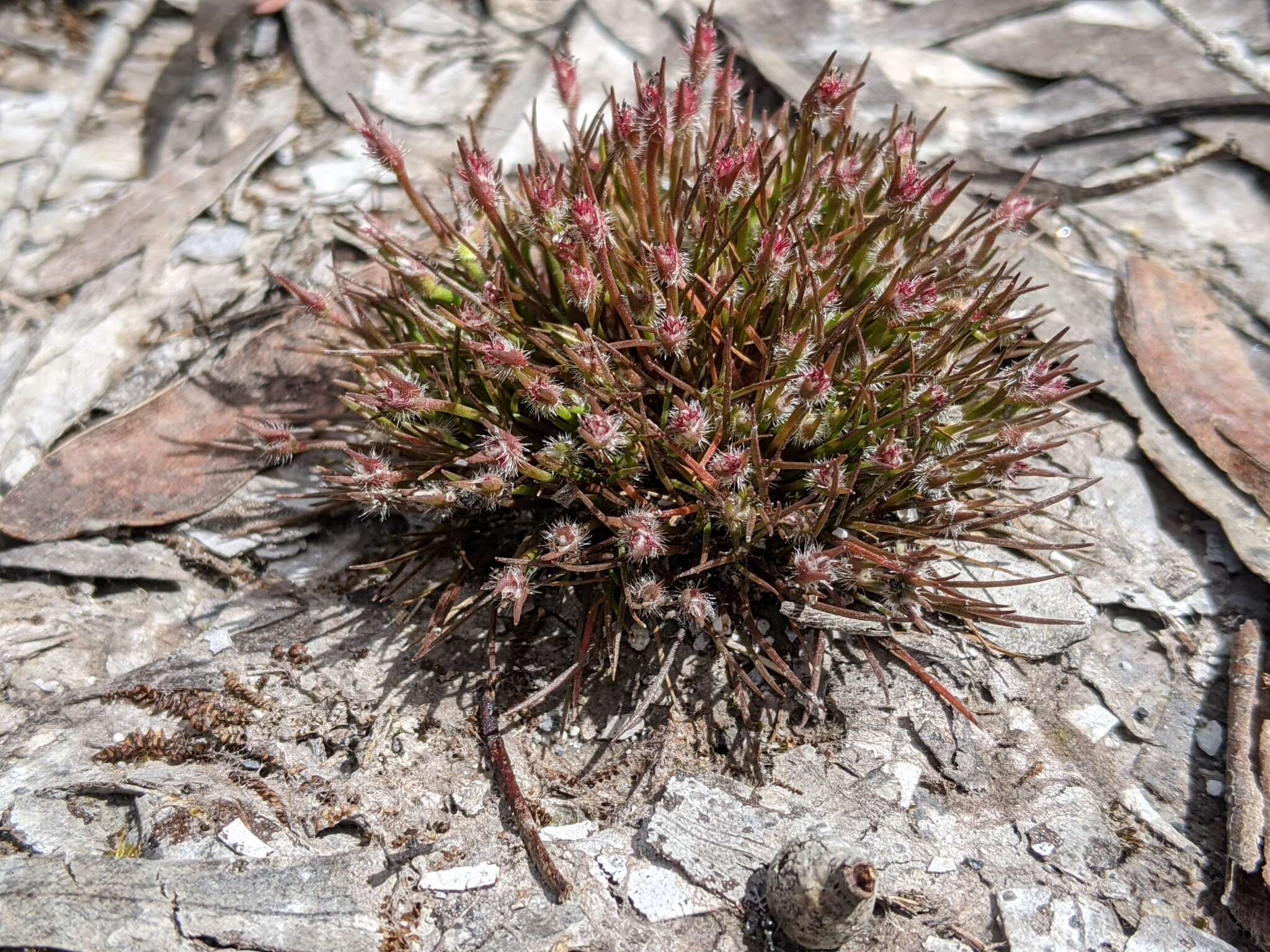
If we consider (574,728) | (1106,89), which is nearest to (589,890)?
(574,728)

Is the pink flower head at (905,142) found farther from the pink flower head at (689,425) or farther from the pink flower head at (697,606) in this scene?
the pink flower head at (697,606)

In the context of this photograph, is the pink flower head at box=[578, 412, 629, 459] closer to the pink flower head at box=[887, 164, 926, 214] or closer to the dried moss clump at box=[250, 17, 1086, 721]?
the dried moss clump at box=[250, 17, 1086, 721]

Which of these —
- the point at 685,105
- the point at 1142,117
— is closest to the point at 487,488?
the point at 685,105

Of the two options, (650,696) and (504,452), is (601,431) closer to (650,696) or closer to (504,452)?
(504,452)

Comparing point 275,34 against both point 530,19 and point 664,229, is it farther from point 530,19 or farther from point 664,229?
point 664,229

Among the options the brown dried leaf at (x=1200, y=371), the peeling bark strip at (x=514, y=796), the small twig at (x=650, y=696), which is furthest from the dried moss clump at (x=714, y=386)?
the brown dried leaf at (x=1200, y=371)

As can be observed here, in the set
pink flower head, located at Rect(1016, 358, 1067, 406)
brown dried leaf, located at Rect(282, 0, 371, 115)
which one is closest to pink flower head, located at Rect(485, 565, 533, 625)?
pink flower head, located at Rect(1016, 358, 1067, 406)
